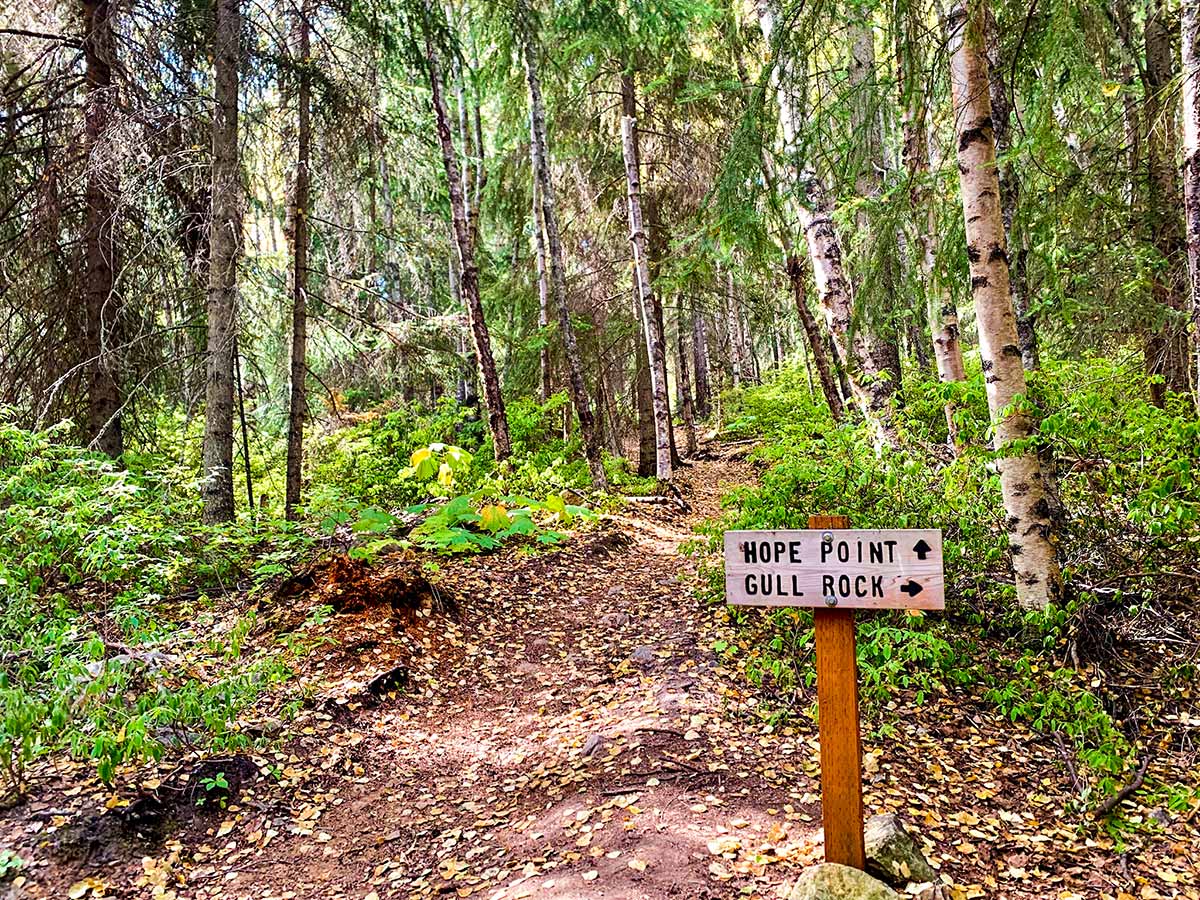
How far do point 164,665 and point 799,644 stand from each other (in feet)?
14.5

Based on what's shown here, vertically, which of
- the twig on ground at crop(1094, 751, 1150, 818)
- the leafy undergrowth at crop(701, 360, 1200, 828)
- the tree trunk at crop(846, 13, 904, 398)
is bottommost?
the twig on ground at crop(1094, 751, 1150, 818)

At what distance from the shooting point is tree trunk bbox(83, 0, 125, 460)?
6.31 m

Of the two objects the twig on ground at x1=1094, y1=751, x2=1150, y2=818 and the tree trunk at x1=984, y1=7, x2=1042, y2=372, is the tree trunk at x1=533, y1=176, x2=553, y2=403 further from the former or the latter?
the twig on ground at x1=1094, y1=751, x2=1150, y2=818

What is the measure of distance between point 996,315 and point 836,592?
310 centimetres

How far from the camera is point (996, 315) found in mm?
4684

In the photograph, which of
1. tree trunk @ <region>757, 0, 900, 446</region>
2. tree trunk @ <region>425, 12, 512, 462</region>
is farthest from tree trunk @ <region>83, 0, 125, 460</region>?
tree trunk @ <region>757, 0, 900, 446</region>

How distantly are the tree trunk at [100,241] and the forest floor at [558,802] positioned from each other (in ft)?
11.6

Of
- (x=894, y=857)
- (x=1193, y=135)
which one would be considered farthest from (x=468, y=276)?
(x=894, y=857)

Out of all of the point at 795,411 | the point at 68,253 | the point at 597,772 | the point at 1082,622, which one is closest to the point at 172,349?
the point at 68,253

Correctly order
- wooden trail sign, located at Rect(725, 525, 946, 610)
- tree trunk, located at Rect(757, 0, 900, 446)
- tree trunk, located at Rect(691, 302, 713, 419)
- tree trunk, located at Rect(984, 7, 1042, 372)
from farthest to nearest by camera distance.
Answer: tree trunk, located at Rect(691, 302, 713, 419) → tree trunk, located at Rect(757, 0, 900, 446) → tree trunk, located at Rect(984, 7, 1042, 372) → wooden trail sign, located at Rect(725, 525, 946, 610)

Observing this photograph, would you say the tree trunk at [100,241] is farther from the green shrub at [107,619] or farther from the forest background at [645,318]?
the green shrub at [107,619]

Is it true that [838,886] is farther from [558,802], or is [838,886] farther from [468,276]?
[468,276]

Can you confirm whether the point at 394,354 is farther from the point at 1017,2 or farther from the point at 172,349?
the point at 1017,2

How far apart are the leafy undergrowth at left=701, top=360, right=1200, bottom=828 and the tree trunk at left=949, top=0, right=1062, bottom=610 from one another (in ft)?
0.64
